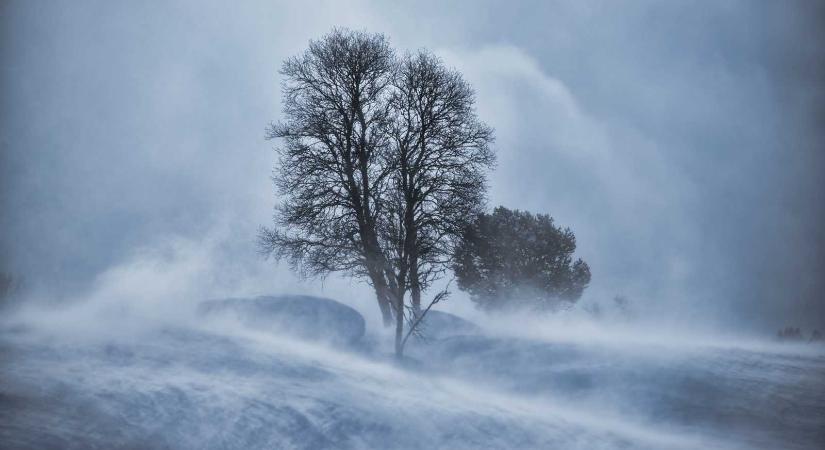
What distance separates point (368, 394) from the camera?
9727 millimetres

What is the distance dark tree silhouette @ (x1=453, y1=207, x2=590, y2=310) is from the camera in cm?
2606

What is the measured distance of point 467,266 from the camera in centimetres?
2525

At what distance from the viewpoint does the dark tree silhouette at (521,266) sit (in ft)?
85.5

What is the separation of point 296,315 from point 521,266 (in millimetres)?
13895

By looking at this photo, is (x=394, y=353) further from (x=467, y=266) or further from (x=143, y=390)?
(x=467, y=266)

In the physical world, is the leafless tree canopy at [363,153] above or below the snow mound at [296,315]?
above

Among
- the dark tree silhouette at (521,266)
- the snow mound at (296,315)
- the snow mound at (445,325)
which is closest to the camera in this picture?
the snow mound at (296,315)

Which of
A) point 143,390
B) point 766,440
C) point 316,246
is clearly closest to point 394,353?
point 316,246

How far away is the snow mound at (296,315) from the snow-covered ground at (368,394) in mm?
991

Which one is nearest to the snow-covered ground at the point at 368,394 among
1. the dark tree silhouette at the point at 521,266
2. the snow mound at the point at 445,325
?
the snow mound at the point at 445,325

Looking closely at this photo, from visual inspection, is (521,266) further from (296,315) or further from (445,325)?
(296,315)

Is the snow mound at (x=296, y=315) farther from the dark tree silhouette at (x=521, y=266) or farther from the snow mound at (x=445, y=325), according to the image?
the dark tree silhouette at (x=521, y=266)

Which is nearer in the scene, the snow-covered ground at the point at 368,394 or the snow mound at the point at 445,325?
the snow-covered ground at the point at 368,394

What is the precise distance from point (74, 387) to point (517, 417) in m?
7.10
